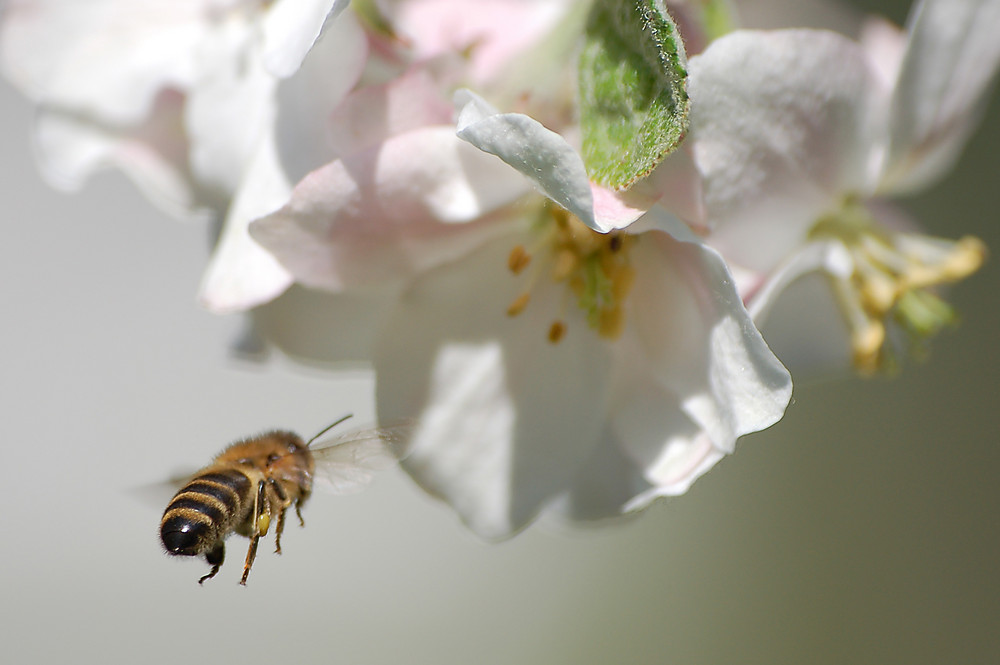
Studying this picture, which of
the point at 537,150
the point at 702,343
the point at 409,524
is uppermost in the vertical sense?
the point at 537,150

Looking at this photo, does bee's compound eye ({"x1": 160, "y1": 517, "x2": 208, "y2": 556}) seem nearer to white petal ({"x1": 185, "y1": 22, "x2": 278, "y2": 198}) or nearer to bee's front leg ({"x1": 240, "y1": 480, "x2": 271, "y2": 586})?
bee's front leg ({"x1": 240, "y1": 480, "x2": 271, "y2": 586})

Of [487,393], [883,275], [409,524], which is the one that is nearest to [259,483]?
[487,393]

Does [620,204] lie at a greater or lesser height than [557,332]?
greater

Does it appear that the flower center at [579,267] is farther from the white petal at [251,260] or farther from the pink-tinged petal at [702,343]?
the white petal at [251,260]

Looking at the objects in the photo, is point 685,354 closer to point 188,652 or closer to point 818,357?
point 818,357

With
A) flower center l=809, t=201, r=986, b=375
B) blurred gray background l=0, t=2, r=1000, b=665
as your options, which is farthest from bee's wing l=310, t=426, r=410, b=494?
blurred gray background l=0, t=2, r=1000, b=665

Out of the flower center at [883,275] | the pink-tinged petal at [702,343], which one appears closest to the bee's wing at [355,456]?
the pink-tinged petal at [702,343]

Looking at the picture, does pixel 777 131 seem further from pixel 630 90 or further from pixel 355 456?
pixel 355 456

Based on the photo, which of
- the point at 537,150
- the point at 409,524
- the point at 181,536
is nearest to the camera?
the point at 537,150
